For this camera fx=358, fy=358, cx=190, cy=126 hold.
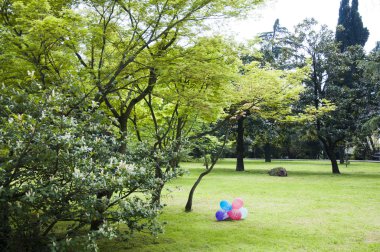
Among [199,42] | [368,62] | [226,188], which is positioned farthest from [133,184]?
[368,62]

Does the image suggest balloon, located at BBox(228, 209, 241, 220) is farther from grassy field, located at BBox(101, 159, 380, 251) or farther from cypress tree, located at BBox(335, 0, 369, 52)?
cypress tree, located at BBox(335, 0, 369, 52)

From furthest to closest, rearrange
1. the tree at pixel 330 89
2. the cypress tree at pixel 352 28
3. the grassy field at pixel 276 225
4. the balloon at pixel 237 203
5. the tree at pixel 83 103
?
1. the cypress tree at pixel 352 28
2. the tree at pixel 330 89
3. the balloon at pixel 237 203
4. the grassy field at pixel 276 225
5. the tree at pixel 83 103

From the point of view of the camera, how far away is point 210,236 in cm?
830

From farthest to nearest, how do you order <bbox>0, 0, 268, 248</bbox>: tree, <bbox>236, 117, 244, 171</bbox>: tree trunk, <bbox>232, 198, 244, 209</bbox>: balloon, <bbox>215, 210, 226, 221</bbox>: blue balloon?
1. <bbox>236, 117, 244, 171</bbox>: tree trunk
2. <bbox>232, 198, 244, 209</bbox>: balloon
3. <bbox>215, 210, 226, 221</bbox>: blue balloon
4. <bbox>0, 0, 268, 248</bbox>: tree

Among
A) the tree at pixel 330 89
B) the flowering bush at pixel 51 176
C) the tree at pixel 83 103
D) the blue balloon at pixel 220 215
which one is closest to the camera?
the flowering bush at pixel 51 176

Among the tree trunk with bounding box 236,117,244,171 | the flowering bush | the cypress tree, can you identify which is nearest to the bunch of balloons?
the flowering bush

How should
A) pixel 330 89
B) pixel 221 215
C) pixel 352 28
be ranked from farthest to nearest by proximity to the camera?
pixel 352 28 < pixel 330 89 < pixel 221 215

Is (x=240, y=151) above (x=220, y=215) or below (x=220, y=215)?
above

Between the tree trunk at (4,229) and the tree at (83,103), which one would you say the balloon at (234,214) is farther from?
the tree trunk at (4,229)

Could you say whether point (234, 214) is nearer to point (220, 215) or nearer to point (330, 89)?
point (220, 215)

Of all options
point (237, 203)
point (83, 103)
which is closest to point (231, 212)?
point (237, 203)

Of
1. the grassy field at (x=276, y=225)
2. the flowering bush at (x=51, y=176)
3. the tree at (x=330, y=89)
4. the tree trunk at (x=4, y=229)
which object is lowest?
the grassy field at (x=276, y=225)

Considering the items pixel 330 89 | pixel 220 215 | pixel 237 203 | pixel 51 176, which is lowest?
pixel 220 215

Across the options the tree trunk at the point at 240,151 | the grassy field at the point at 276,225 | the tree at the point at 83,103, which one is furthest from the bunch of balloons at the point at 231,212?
the tree trunk at the point at 240,151
